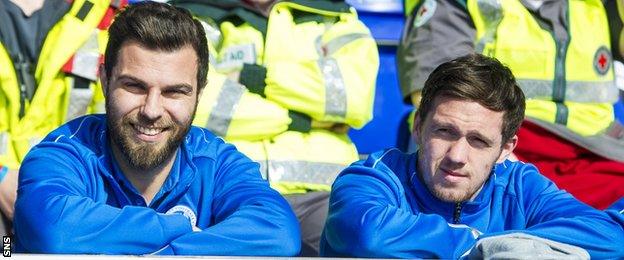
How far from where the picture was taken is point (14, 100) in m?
3.64

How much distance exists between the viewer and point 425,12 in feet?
13.2

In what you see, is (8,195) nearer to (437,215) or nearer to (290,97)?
(290,97)

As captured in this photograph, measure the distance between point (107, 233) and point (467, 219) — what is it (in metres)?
0.92

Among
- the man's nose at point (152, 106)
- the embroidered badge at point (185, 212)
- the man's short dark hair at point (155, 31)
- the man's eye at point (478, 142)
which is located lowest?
the embroidered badge at point (185, 212)

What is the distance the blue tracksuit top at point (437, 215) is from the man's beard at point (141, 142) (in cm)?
41

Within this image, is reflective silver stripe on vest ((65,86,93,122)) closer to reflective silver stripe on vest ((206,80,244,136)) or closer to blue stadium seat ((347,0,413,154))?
reflective silver stripe on vest ((206,80,244,136))

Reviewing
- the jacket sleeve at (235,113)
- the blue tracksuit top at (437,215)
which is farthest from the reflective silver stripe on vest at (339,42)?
the blue tracksuit top at (437,215)

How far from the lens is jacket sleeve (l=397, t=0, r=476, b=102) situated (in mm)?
3918

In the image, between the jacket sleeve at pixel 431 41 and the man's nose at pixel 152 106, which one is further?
the jacket sleeve at pixel 431 41

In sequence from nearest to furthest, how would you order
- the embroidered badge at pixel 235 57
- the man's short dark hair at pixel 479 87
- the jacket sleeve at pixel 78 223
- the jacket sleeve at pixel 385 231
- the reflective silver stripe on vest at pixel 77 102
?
the jacket sleeve at pixel 78 223 < the jacket sleeve at pixel 385 231 < the man's short dark hair at pixel 479 87 < the reflective silver stripe on vest at pixel 77 102 < the embroidered badge at pixel 235 57

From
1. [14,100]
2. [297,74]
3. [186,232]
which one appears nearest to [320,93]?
[297,74]

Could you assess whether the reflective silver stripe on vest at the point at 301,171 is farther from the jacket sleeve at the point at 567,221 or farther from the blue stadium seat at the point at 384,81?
the jacket sleeve at the point at 567,221

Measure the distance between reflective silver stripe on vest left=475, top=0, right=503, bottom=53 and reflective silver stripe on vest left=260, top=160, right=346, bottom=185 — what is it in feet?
2.24

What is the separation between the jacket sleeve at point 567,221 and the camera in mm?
2680
